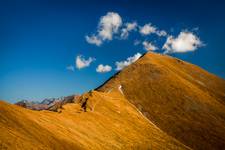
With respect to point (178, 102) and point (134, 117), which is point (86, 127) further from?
point (178, 102)

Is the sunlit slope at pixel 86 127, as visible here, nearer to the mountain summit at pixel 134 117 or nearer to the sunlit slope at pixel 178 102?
the mountain summit at pixel 134 117

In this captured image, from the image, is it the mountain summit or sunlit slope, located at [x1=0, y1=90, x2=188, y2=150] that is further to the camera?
the mountain summit

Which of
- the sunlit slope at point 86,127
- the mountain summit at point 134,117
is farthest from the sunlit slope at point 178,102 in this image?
the sunlit slope at point 86,127

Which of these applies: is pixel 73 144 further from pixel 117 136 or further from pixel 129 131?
pixel 129 131

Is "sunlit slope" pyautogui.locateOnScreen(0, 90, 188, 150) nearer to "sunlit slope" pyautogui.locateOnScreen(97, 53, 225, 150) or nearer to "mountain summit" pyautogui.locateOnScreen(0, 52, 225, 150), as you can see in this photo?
"mountain summit" pyautogui.locateOnScreen(0, 52, 225, 150)

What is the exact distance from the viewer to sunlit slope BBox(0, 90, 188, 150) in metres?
52.8

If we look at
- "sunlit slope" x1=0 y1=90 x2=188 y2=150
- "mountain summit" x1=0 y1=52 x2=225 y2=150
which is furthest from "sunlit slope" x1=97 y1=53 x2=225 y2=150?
"sunlit slope" x1=0 y1=90 x2=188 y2=150

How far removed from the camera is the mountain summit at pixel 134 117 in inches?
2304

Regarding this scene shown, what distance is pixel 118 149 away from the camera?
3398 inches

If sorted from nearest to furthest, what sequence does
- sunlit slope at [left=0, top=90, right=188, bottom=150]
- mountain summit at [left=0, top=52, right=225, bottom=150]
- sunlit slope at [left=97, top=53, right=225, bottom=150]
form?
sunlit slope at [left=0, top=90, right=188, bottom=150] → mountain summit at [left=0, top=52, right=225, bottom=150] → sunlit slope at [left=97, top=53, right=225, bottom=150]

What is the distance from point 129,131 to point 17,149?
6763 centimetres

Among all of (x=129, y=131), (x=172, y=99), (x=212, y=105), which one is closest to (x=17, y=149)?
(x=129, y=131)

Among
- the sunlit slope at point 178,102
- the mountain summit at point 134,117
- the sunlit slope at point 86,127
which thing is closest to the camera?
the sunlit slope at point 86,127

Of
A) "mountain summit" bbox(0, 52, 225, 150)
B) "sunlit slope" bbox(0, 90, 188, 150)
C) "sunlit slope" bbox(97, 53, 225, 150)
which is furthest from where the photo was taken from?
"sunlit slope" bbox(97, 53, 225, 150)
